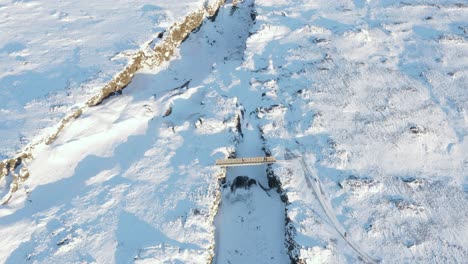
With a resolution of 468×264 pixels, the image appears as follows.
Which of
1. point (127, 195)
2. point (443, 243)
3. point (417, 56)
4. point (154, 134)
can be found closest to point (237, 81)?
point (154, 134)

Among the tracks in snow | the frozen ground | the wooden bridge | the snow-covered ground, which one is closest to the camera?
the tracks in snow

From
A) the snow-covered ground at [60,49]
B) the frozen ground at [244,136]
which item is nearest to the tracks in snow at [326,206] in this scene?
the frozen ground at [244,136]

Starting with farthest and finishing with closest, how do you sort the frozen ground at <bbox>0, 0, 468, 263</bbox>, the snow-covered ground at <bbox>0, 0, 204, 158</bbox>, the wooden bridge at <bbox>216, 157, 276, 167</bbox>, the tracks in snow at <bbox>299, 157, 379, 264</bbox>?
the snow-covered ground at <bbox>0, 0, 204, 158</bbox> → the wooden bridge at <bbox>216, 157, 276, 167</bbox> → the frozen ground at <bbox>0, 0, 468, 263</bbox> → the tracks in snow at <bbox>299, 157, 379, 264</bbox>

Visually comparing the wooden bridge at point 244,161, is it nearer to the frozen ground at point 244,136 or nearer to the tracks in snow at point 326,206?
the frozen ground at point 244,136

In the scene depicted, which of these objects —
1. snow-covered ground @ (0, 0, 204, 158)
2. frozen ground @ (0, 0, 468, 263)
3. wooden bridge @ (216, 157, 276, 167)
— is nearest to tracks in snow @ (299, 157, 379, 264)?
frozen ground @ (0, 0, 468, 263)

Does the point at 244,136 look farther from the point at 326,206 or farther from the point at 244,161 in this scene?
the point at 326,206

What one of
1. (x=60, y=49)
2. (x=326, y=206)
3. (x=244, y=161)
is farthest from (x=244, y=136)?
(x=60, y=49)

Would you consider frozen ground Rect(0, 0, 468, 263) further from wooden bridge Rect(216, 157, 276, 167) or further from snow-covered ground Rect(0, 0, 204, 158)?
wooden bridge Rect(216, 157, 276, 167)
